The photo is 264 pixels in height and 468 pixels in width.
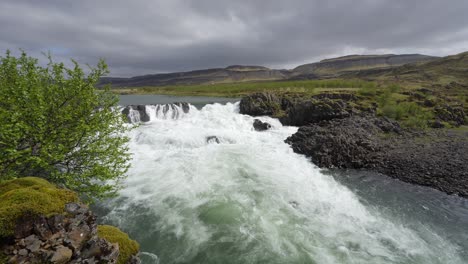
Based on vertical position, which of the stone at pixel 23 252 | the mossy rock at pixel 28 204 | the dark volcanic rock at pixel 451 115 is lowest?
the dark volcanic rock at pixel 451 115

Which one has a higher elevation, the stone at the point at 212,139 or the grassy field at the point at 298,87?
the grassy field at the point at 298,87

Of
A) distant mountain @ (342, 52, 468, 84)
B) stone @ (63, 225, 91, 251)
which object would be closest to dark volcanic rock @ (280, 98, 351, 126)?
stone @ (63, 225, 91, 251)

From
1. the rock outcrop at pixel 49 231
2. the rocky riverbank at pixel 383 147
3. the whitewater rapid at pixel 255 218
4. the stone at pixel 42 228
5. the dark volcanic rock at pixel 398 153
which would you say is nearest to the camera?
the rock outcrop at pixel 49 231

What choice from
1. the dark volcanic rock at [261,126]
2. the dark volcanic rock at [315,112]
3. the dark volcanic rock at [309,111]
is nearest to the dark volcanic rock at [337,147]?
the dark volcanic rock at [315,112]

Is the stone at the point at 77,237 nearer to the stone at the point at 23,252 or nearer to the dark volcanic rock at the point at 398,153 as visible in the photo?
the stone at the point at 23,252

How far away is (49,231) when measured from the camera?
251 inches

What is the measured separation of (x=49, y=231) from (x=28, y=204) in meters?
1.00

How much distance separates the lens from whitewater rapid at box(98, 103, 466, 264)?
41.4 ft

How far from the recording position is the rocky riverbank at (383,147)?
75.4 feet

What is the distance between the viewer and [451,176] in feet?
72.7

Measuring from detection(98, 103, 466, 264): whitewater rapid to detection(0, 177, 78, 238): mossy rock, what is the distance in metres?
6.81

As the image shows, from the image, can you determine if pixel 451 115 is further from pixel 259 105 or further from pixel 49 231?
pixel 49 231

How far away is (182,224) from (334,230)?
1021 cm

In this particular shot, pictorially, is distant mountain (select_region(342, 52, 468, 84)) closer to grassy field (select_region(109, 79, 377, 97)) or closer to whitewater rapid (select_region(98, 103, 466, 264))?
grassy field (select_region(109, 79, 377, 97))
